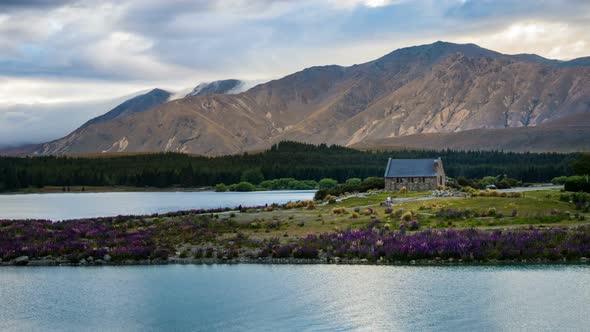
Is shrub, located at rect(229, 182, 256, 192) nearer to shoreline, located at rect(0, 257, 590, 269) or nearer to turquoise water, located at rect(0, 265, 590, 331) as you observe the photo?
shoreline, located at rect(0, 257, 590, 269)

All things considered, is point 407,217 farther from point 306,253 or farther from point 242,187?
point 242,187

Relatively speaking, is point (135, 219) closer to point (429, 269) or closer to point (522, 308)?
point (429, 269)

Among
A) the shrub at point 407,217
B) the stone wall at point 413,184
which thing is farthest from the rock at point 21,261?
the stone wall at point 413,184

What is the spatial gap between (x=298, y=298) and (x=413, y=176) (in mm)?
60972

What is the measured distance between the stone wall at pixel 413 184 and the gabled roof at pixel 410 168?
0.65m

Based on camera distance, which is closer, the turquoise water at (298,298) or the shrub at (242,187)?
the turquoise water at (298,298)

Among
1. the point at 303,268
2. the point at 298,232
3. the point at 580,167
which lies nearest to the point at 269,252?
the point at 303,268

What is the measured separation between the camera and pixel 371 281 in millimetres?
40719

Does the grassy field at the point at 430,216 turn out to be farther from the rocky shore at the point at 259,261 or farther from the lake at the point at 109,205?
the lake at the point at 109,205

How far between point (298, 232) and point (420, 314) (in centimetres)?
2406

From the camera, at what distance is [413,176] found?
96.4 m

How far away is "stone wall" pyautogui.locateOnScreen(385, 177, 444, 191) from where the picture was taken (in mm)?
96312

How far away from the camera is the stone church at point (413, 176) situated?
316 feet

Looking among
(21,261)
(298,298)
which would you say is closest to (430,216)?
(298,298)
